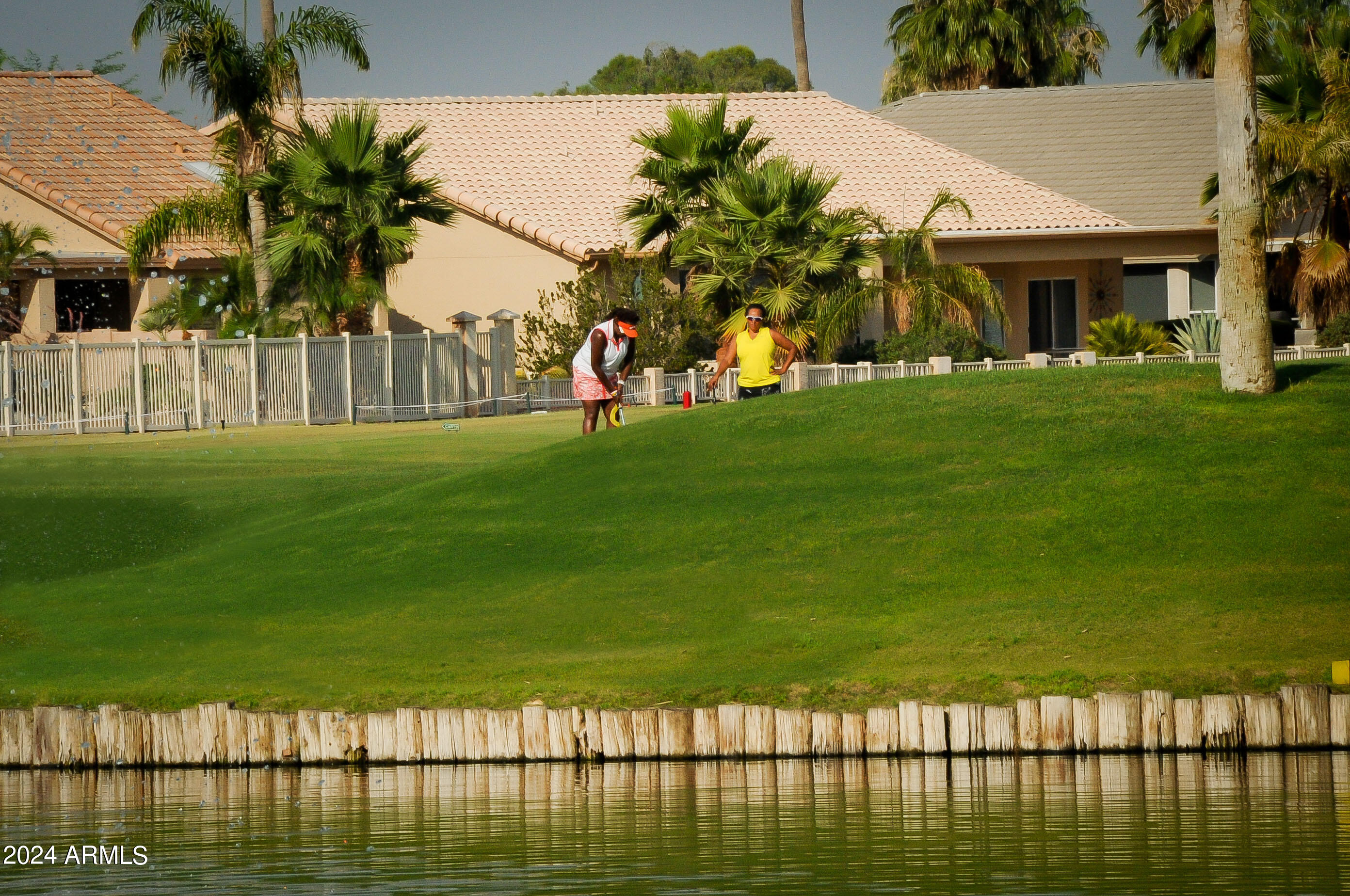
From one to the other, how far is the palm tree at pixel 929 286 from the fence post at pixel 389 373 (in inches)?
369

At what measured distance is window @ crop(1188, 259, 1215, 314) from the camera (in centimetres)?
4188

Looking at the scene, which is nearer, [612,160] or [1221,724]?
[1221,724]

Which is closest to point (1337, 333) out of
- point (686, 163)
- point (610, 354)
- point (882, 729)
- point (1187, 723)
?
point (686, 163)

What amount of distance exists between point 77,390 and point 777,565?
21.5 meters

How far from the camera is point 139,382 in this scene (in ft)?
103

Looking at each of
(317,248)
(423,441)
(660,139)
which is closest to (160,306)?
(317,248)

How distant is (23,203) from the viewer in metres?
40.6

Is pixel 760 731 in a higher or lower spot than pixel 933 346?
lower

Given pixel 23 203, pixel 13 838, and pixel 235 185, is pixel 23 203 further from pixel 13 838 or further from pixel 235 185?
pixel 13 838

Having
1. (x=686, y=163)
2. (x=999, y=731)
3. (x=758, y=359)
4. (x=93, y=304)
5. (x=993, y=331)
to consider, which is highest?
(x=686, y=163)

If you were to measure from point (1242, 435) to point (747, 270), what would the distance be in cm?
1718

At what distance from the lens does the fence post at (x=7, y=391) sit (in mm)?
31047

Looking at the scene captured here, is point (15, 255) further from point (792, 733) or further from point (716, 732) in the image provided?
point (792, 733)

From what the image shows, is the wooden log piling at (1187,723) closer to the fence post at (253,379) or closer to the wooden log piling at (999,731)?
the wooden log piling at (999,731)
